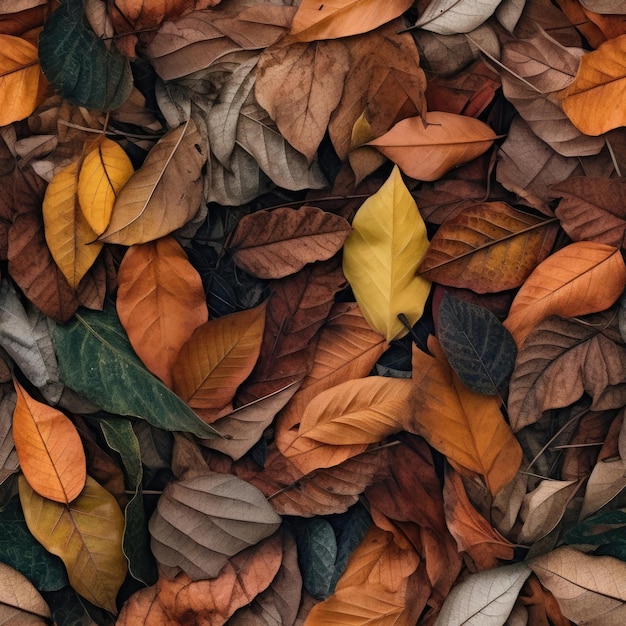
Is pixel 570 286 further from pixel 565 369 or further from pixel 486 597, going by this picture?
pixel 486 597

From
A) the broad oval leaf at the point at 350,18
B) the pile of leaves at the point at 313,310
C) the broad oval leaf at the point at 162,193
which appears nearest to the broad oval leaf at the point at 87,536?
the pile of leaves at the point at 313,310

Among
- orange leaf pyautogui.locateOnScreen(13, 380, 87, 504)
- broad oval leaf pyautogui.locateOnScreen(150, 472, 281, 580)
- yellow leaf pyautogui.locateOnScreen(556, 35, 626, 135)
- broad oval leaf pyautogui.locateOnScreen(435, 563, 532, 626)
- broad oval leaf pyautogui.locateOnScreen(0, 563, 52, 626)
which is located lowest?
broad oval leaf pyautogui.locateOnScreen(435, 563, 532, 626)

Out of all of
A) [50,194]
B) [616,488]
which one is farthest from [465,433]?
[50,194]

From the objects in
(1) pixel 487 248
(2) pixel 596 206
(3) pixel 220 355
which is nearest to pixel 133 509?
(3) pixel 220 355

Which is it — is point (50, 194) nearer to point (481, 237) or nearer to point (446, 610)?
point (481, 237)

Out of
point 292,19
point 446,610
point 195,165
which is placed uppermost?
point 292,19

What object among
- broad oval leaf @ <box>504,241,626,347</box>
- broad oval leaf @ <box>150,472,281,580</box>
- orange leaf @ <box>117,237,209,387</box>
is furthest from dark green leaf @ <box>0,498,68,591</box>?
broad oval leaf @ <box>504,241,626,347</box>

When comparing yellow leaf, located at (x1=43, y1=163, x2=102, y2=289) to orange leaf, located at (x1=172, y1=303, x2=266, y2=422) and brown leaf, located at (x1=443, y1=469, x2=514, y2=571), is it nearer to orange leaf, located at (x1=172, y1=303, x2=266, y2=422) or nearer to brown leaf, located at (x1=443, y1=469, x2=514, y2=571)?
orange leaf, located at (x1=172, y1=303, x2=266, y2=422)
